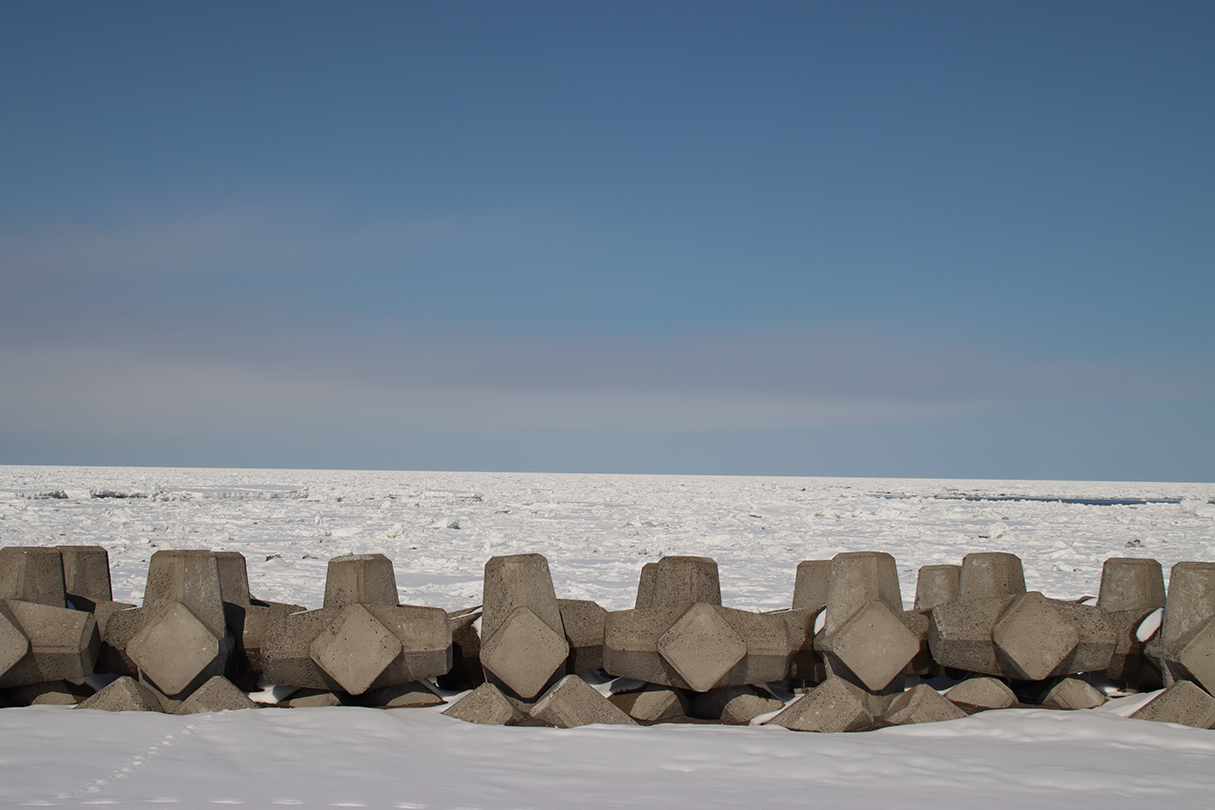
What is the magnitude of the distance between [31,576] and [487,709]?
1.78 metres

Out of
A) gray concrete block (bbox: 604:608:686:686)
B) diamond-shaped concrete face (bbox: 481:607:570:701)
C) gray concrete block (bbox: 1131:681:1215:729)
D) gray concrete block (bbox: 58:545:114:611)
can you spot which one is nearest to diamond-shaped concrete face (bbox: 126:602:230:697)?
gray concrete block (bbox: 58:545:114:611)

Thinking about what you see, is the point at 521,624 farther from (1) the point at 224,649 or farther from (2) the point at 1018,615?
(2) the point at 1018,615

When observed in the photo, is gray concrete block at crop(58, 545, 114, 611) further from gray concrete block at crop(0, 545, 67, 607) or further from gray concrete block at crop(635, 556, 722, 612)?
gray concrete block at crop(635, 556, 722, 612)

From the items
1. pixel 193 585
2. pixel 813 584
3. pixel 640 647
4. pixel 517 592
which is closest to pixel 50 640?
pixel 193 585

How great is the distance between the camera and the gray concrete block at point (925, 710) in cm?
310

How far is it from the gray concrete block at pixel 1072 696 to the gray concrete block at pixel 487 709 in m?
1.93

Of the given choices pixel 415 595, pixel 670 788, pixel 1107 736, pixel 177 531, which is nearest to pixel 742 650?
pixel 670 788

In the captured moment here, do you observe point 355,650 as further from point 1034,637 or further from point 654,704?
point 1034,637

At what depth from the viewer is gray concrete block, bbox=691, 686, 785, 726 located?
3256 millimetres

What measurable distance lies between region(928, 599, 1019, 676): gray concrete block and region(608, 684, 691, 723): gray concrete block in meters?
0.98

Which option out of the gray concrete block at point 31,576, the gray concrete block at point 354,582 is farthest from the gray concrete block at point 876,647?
the gray concrete block at point 31,576

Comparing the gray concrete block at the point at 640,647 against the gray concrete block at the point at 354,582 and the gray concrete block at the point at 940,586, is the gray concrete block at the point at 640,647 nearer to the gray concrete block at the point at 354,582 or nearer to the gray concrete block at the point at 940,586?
the gray concrete block at the point at 354,582

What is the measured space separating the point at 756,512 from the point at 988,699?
18878mm

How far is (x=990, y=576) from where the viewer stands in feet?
11.8
